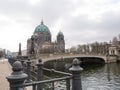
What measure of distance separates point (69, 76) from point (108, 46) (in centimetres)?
8997

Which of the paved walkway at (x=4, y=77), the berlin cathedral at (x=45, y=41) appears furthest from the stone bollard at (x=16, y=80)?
the berlin cathedral at (x=45, y=41)

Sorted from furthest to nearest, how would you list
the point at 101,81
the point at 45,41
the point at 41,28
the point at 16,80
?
1. the point at 45,41
2. the point at 41,28
3. the point at 101,81
4. the point at 16,80

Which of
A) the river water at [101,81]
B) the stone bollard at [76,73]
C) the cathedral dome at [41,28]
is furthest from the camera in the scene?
the cathedral dome at [41,28]

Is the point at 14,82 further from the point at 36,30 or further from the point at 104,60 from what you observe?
the point at 36,30

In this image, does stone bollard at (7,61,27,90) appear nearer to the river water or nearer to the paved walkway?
the paved walkway

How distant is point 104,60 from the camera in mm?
76250

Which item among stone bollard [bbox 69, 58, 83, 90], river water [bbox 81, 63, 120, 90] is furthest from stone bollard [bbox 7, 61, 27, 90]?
river water [bbox 81, 63, 120, 90]

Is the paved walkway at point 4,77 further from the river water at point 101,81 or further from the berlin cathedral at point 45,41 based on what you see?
the berlin cathedral at point 45,41

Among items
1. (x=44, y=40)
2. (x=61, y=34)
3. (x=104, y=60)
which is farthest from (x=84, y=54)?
(x=61, y=34)

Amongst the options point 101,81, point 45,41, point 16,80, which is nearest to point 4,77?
point 16,80

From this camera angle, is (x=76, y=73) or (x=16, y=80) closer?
(x=16, y=80)

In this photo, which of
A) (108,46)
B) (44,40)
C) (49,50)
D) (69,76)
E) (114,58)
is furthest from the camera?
(44,40)

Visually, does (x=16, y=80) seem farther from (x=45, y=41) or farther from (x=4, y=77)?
(x=45, y=41)

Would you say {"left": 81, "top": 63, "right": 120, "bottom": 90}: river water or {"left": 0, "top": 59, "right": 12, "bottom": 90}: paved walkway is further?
{"left": 81, "top": 63, "right": 120, "bottom": 90}: river water
